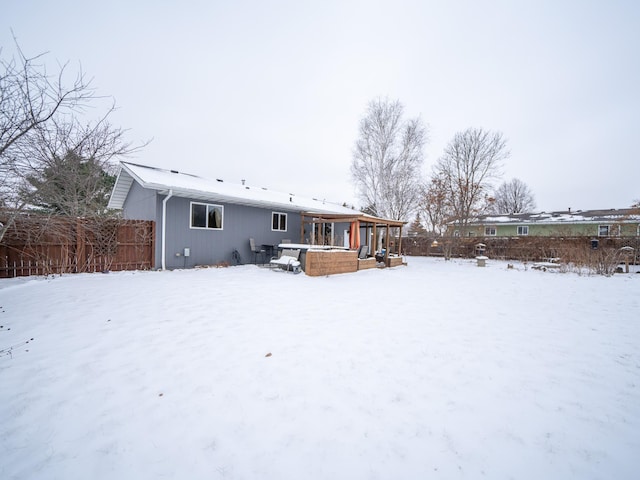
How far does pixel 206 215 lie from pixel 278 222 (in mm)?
3509

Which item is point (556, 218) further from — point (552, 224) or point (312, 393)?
point (312, 393)

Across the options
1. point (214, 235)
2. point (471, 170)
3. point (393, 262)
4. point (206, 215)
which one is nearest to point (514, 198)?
point (471, 170)

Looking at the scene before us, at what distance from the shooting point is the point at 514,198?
37.8 metres

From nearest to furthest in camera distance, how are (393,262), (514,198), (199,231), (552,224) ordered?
(199,231), (393,262), (552,224), (514,198)

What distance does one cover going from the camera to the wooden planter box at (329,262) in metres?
8.52

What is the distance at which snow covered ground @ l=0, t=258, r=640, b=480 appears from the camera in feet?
5.27

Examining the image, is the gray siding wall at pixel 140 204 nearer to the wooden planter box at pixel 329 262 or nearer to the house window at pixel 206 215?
the house window at pixel 206 215

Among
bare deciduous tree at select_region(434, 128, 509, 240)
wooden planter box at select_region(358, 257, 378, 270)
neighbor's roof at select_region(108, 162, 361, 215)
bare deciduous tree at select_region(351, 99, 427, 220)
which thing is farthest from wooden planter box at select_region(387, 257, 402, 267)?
bare deciduous tree at select_region(434, 128, 509, 240)

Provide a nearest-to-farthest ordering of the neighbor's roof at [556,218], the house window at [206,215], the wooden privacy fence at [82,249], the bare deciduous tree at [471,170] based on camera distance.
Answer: the wooden privacy fence at [82,249], the house window at [206,215], the bare deciduous tree at [471,170], the neighbor's roof at [556,218]

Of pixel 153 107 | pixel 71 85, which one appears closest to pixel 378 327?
pixel 71 85

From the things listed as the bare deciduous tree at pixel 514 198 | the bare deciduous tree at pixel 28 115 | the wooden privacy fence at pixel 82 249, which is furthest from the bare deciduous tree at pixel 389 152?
the bare deciduous tree at pixel 514 198

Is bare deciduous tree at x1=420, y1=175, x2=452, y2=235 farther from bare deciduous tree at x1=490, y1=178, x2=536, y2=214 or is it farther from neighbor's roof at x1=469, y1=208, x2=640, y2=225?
bare deciduous tree at x1=490, y1=178, x2=536, y2=214

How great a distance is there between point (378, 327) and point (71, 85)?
5520 millimetres

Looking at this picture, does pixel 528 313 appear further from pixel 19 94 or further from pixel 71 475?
pixel 19 94
